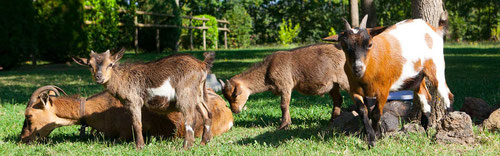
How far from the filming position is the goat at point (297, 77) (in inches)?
286

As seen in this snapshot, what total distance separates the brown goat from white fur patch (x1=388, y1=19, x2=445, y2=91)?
106 inches

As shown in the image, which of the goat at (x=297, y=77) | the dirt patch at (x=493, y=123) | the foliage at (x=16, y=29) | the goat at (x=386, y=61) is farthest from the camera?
the foliage at (x=16, y=29)

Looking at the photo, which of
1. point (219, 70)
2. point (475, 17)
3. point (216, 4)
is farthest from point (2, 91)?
point (475, 17)

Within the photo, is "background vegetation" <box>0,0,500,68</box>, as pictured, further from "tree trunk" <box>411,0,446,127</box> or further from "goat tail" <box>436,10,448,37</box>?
"goat tail" <box>436,10,448,37</box>

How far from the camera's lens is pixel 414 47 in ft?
17.9

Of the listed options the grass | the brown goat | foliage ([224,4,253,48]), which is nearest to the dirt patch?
the grass

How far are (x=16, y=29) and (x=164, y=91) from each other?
12.2m

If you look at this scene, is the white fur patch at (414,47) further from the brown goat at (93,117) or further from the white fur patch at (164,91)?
the brown goat at (93,117)

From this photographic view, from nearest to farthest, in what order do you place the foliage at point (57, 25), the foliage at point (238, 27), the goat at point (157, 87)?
the goat at point (157, 87) → the foliage at point (57, 25) → the foliage at point (238, 27)

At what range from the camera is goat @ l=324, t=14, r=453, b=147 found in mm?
4832

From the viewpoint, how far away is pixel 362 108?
523 centimetres

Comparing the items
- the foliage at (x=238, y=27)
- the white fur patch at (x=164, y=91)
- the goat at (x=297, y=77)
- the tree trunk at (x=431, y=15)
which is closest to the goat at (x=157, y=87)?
the white fur patch at (x=164, y=91)

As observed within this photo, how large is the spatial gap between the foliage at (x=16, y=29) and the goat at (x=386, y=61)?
1341 cm

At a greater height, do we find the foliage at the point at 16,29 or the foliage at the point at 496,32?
the foliage at the point at 16,29
